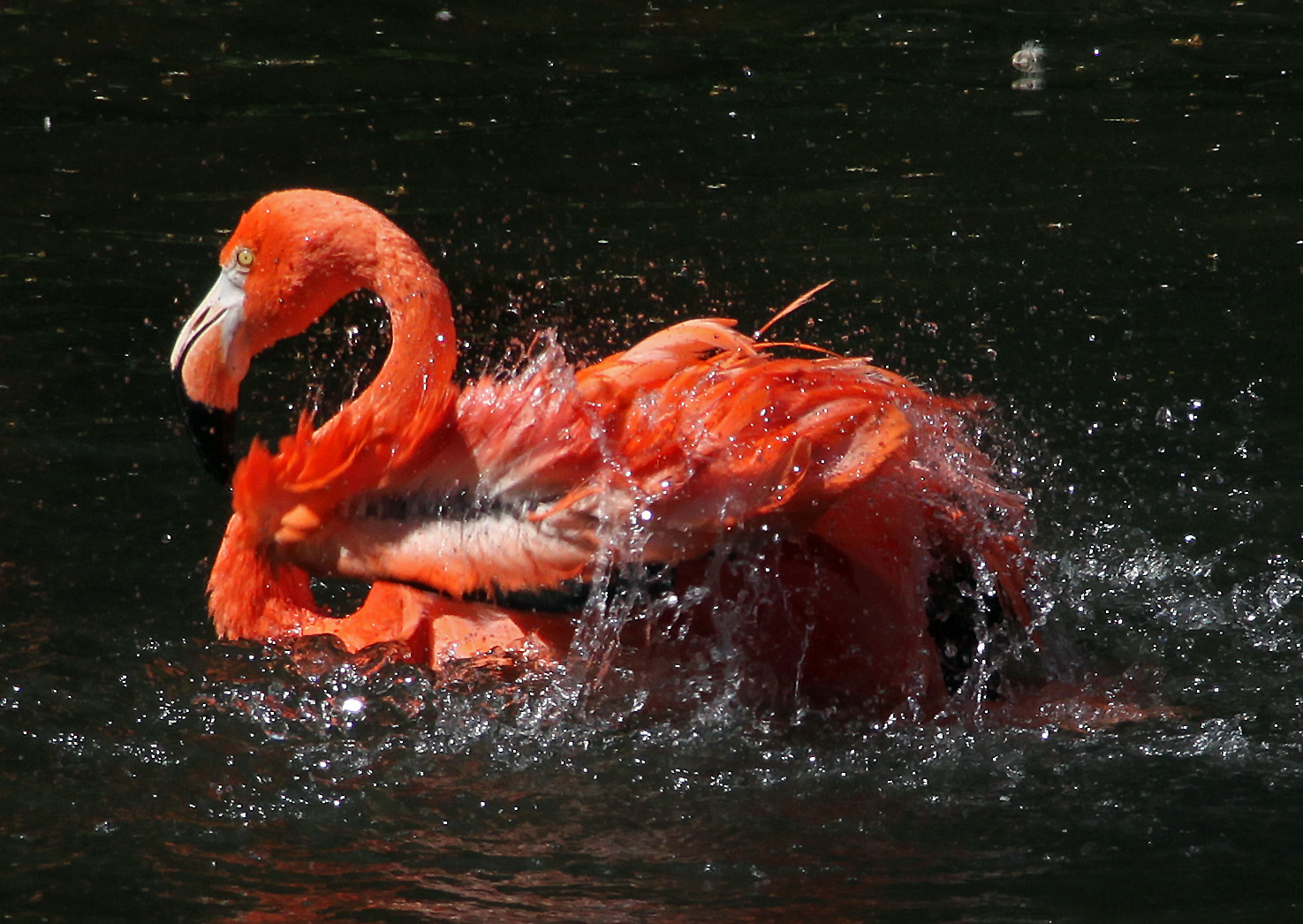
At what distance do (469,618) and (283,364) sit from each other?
2.62 metres

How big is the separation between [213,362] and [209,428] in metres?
0.16

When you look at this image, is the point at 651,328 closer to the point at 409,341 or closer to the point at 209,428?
the point at 209,428

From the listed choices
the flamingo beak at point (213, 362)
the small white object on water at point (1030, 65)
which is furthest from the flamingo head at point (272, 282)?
the small white object on water at point (1030, 65)

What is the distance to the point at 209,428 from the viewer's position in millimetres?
4219

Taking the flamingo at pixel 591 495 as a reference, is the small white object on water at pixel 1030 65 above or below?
above

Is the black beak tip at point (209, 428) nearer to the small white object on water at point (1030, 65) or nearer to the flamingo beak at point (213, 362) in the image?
the flamingo beak at point (213, 362)

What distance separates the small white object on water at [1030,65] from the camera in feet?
28.9

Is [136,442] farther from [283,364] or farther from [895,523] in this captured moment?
[895,523]

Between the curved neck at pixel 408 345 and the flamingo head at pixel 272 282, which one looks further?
the flamingo head at pixel 272 282

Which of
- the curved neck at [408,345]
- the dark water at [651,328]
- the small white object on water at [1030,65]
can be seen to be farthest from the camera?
the small white object on water at [1030,65]

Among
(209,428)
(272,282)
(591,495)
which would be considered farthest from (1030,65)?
(591,495)

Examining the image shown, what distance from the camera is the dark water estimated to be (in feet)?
11.4

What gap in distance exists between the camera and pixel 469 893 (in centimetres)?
334

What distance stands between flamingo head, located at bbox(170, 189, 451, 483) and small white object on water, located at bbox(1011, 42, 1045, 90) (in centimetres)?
547
